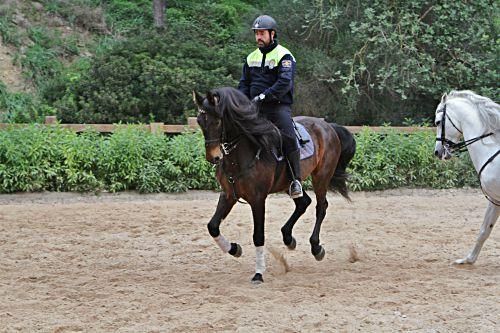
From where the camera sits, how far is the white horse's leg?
755 centimetres

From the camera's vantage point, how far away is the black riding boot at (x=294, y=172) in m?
7.39

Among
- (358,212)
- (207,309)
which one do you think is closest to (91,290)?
(207,309)

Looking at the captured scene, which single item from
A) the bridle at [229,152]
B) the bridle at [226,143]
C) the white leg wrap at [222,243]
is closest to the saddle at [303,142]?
the bridle at [229,152]

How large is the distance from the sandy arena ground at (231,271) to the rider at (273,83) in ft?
3.64

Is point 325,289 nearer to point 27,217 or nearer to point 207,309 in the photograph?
point 207,309

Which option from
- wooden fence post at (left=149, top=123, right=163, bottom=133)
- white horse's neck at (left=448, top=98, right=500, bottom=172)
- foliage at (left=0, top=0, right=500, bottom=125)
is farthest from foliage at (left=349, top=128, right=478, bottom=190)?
white horse's neck at (left=448, top=98, right=500, bottom=172)

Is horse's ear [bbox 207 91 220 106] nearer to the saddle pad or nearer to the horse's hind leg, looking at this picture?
the saddle pad

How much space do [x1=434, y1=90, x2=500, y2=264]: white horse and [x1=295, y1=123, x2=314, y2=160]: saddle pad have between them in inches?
56.3

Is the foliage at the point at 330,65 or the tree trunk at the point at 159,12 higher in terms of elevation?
the tree trunk at the point at 159,12

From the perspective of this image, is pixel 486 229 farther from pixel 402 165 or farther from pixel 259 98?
pixel 402 165

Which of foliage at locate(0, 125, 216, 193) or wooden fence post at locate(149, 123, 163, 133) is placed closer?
foliage at locate(0, 125, 216, 193)

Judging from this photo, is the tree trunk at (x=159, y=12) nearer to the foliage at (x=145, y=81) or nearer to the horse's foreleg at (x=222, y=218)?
the foliage at (x=145, y=81)

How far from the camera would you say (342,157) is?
875cm

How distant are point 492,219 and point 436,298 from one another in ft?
5.78
